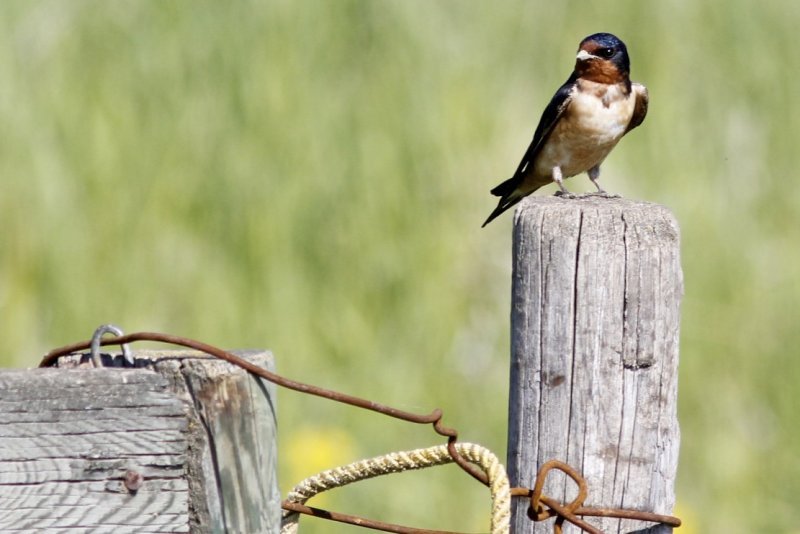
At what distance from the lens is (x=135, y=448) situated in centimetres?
188

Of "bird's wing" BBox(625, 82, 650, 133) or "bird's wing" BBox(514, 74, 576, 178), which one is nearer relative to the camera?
"bird's wing" BBox(514, 74, 576, 178)

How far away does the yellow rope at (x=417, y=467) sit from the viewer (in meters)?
2.16

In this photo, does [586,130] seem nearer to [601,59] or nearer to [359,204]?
[601,59]

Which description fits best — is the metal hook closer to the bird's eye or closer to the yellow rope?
the yellow rope

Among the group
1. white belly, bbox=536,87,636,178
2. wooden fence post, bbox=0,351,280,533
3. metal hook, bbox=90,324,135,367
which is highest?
white belly, bbox=536,87,636,178

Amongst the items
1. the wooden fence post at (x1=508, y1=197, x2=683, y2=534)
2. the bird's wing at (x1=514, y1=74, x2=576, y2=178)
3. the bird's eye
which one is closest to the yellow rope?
the wooden fence post at (x1=508, y1=197, x2=683, y2=534)

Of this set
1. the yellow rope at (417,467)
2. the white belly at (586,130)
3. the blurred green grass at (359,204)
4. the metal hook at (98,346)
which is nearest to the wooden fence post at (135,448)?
the metal hook at (98,346)

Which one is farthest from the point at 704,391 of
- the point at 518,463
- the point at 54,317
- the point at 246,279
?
the point at 518,463

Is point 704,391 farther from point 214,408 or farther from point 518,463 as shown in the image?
point 214,408

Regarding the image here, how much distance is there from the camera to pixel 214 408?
186 cm

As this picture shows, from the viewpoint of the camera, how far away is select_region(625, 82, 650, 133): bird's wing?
205 inches

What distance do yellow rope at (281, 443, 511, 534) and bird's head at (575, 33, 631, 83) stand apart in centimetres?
302

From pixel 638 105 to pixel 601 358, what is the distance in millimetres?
3195

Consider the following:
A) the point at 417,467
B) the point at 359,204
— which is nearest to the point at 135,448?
the point at 417,467
